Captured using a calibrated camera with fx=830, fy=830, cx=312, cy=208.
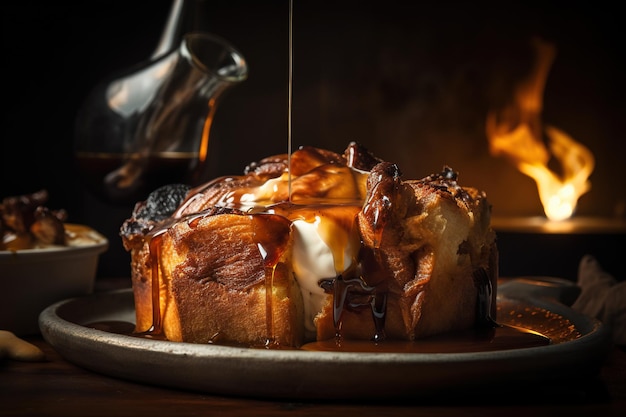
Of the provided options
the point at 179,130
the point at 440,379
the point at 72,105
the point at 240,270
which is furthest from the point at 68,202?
the point at 440,379

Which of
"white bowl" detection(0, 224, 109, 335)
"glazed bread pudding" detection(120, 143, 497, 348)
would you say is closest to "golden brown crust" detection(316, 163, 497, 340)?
"glazed bread pudding" detection(120, 143, 497, 348)

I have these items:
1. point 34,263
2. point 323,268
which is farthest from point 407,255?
point 34,263

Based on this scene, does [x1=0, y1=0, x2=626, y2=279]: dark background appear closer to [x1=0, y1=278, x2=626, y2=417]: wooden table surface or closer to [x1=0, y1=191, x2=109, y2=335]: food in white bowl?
[x1=0, y1=191, x2=109, y2=335]: food in white bowl

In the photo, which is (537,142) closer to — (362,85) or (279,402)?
(362,85)

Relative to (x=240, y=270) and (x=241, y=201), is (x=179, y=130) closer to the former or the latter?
(x=241, y=201)

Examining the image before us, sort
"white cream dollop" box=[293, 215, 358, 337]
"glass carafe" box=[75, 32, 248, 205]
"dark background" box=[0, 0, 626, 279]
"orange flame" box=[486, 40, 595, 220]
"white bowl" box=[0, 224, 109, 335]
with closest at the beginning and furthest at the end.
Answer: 1. "white cream dollop" box=[293, 215, 358, 337]
2. "white bowl" box=[0, 224, 109, 335]
3. "glass carafe" box=[75, 32, 248, 205]
4. "dark background" box=[0, 0, 626, 279]
5. "orange flame" box=[486, 40, 595, 220]

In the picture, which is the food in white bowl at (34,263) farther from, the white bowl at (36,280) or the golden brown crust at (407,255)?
the golden brown crust at (407,255)

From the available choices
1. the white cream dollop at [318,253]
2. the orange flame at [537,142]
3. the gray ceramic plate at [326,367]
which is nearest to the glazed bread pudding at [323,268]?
the white cream dollop at [318,253]
